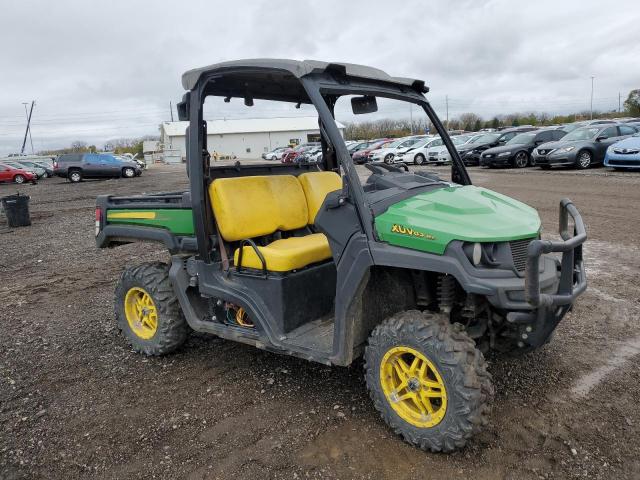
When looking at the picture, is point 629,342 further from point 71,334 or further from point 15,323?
point 15,323

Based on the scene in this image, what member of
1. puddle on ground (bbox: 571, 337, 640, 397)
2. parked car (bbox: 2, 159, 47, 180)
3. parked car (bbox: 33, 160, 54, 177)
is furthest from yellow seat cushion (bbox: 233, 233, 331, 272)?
parked car (bbox: 33, 160, 54, 177)

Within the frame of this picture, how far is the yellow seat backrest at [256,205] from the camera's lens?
3.88 m

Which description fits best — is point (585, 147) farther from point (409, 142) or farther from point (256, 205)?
point (256, 205)

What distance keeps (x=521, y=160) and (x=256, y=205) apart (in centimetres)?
1791

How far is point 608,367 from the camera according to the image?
3.93 m

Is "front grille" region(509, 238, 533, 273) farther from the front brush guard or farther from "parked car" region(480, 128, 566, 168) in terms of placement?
"parked car" region(480, 128, 566, 168)

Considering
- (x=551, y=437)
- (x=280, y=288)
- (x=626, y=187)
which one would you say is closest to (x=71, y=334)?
(x=280, y=288)

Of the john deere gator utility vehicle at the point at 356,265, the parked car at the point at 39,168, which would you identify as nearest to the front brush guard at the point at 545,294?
the john deere gator utility vehicle at the point at 356,265

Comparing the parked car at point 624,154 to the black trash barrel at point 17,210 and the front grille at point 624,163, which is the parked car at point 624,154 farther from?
Result: the black trash barrel at point 17,210

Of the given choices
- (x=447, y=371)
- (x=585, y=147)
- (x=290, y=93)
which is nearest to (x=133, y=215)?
(x=290, y=93)

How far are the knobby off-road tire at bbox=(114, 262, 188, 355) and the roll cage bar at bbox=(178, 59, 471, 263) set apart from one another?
628 mm

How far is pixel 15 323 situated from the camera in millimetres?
5445

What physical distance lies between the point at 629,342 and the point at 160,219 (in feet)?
12.7

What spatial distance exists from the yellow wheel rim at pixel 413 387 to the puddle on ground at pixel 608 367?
3.98ft
